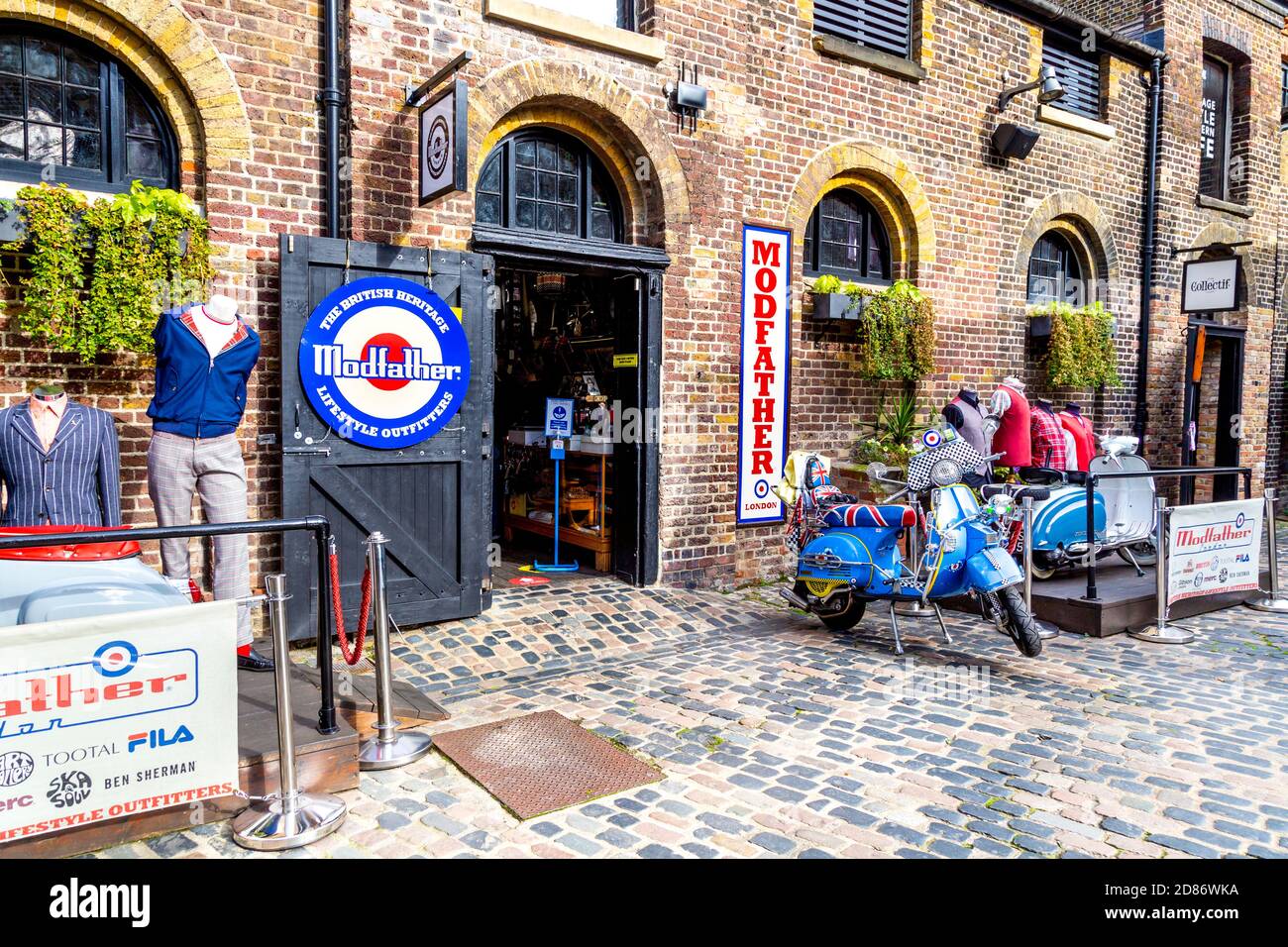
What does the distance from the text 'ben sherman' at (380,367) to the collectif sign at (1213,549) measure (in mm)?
5340

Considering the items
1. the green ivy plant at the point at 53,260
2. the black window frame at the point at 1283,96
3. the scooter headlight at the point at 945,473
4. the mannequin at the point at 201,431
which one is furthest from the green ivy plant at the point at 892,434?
the black window frame at the point at 1283,96

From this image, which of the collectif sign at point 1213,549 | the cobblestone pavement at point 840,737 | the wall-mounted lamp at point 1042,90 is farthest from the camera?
the wall-mounted lamp at point 1042,90

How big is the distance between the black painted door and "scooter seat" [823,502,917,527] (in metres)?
2.46

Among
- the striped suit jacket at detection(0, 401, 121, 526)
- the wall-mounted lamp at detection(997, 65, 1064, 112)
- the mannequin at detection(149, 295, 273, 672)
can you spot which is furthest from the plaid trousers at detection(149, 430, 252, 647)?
the wall-mounted lamp at detection(997, 65, 1064, 112)

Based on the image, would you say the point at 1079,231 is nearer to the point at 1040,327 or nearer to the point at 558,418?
the point at 1040,327

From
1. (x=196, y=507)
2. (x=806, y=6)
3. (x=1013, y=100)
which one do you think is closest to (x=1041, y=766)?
(x=196, y=507)

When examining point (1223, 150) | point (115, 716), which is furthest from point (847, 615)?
point (1223, 150)

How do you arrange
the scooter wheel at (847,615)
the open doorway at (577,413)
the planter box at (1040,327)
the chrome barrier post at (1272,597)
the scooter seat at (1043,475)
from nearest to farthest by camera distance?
the scooter wheel at (847,615) → the scooter seat at (1043,475) → the open doorway at (577,413) → the chrome barrier post at (1272,597) → the planter box at (1040,327)

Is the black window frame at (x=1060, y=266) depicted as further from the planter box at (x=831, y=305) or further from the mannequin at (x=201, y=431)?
the mannequin at (x=201, y=431)

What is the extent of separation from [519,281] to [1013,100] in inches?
224

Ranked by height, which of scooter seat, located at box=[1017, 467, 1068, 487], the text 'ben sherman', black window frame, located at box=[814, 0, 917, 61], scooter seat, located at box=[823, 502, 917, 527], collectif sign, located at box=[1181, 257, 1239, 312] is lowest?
scooter seat, located at box=[823, 502, 917, 527]

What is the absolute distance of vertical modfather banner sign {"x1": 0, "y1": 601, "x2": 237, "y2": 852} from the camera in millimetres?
2861

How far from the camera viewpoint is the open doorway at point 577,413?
286 inches

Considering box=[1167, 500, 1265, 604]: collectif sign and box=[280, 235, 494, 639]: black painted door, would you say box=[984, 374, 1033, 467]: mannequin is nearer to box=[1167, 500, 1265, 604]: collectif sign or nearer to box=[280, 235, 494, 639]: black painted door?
box=[1167, 500, 1265, 604]: collectif sign
